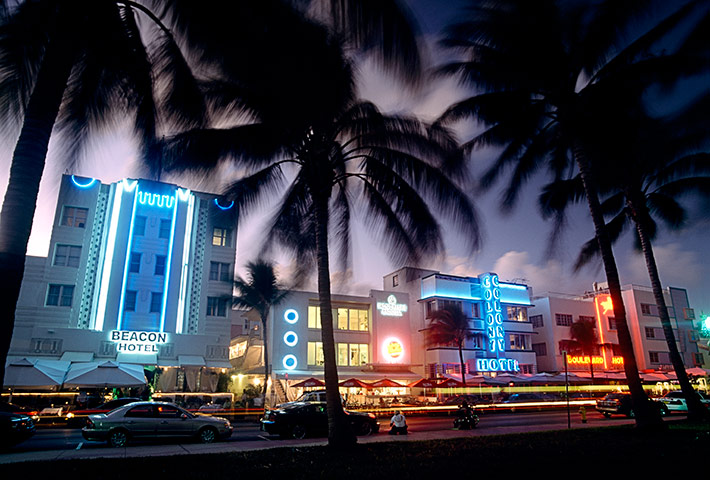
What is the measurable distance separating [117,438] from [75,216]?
22.7 m

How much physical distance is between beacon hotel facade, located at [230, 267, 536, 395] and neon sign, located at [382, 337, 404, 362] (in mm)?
90

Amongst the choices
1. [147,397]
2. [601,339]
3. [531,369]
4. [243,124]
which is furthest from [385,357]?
[243,124]

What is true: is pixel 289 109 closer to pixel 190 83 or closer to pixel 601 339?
pixel 190 83

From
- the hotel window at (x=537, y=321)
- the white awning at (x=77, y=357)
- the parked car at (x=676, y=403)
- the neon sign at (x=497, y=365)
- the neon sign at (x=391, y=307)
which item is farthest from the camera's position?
the hotel window at (x=537, y=321)

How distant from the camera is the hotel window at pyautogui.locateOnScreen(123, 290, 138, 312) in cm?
3334

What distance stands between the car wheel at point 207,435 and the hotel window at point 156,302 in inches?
734

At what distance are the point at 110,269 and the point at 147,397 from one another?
901 centimetres

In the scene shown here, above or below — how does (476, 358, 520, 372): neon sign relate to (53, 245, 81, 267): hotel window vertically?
below

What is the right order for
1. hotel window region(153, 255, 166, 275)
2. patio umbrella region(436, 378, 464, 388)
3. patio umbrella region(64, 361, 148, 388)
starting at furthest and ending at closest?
1. patio umbrella region(436, 378, 464, 388)
2. hotel window region(153, 255, 166, 275)
3. patio umbrella region(64, 361, 148, 388)

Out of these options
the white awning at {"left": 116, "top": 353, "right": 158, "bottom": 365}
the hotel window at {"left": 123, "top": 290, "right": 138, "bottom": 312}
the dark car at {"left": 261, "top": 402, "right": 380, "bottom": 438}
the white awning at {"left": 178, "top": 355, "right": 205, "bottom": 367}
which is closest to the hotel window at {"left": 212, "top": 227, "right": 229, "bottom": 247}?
the hotel window at {"left": 123, "top": 290, "right": 138, "bottom": 312}

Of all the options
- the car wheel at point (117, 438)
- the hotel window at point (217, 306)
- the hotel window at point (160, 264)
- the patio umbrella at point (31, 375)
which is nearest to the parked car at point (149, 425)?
the car wheel at point (117, 438)

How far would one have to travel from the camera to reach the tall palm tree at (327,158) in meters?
13.0

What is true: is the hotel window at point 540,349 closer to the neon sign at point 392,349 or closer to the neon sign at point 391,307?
the neon sign at point 391,307

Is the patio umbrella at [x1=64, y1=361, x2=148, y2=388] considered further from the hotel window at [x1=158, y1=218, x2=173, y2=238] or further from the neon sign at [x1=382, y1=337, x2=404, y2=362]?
the neon sign at [x1=382, y1=337, x2=404, y2=362]
